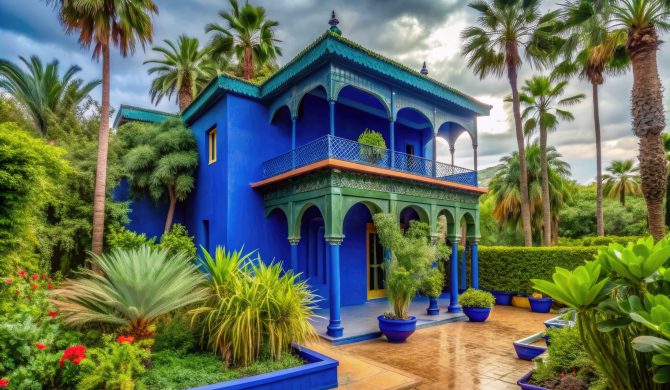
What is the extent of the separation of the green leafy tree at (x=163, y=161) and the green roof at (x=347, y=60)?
114 centimetres

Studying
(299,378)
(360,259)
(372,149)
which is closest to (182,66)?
(372,149)

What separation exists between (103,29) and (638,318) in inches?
484

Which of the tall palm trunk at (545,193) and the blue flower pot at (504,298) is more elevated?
the tall palm trunk at (545,193)

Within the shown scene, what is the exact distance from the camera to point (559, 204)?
22.2 meters

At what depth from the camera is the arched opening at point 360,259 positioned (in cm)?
1239

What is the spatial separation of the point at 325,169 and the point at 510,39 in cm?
1099

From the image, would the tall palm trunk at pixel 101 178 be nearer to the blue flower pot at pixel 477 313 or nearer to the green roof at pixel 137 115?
the green roof at pixel 137 115

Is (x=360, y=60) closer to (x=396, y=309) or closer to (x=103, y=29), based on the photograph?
(x=396, y=309)

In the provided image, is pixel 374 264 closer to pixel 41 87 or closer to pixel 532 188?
pixel 532 188

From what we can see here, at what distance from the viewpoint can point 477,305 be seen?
1038 centimetres

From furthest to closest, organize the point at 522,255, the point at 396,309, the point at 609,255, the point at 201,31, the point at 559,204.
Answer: the point at 559,204 < the point at 201,31 < the point at 522,255 < the point at 396,309 < the point at 609,255

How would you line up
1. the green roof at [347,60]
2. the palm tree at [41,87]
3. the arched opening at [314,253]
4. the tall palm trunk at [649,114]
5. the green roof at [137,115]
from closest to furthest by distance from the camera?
1. the green roof at [347,60]
2. the tall palm trunk at [649,114]
3. the arched opening at [314,253]
4. the green roof at [137,115]
5. the palm tree at [41,87]

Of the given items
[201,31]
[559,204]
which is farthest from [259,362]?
[559,204]

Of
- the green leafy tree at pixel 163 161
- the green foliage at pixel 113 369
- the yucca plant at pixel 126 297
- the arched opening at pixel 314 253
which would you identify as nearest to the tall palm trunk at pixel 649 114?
the arched opening at pixel 314 253
